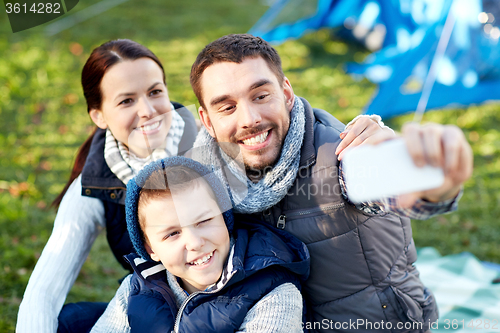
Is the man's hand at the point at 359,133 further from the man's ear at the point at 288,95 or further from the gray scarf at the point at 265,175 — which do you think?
the man's ear at the point at 288,95

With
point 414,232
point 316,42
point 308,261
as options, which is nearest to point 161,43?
point 316,42

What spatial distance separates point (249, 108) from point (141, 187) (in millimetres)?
531

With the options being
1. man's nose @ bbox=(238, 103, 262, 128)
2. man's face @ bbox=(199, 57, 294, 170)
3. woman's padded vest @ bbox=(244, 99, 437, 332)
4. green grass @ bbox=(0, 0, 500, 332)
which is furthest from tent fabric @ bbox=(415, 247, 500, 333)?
man's nose @ bbox=(238, 103, 262, 128)

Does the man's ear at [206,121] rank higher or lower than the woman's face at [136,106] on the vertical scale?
lower

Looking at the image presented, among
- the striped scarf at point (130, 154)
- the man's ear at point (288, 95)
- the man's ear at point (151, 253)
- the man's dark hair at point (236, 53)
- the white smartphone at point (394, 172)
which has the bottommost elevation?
the man's ear at point (151, 253)

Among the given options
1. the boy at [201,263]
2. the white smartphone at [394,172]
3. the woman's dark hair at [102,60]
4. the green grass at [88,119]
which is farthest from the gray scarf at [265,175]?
the green grass at [88,119]

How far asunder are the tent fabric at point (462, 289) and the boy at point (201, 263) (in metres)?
1.32

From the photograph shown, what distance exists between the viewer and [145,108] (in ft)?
7.14

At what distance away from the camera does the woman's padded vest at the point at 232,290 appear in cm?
158

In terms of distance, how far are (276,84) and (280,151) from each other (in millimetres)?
282

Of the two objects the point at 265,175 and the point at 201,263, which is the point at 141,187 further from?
the point at 265,175

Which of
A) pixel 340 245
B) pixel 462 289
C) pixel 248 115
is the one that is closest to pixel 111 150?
pixel 248 115

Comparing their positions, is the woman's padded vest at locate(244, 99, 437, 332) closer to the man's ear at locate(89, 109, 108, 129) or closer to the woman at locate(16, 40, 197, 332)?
the woman at locate(16, 40, 197, 332)

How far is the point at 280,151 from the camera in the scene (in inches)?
73.5
